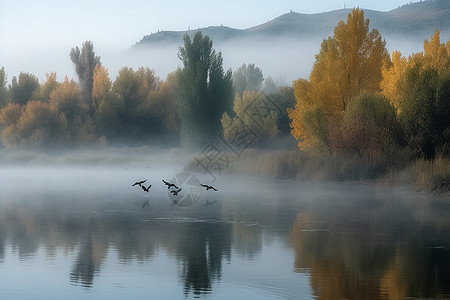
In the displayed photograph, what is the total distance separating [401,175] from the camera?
28672 millimetres

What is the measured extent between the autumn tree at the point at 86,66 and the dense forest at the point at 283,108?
11 cm

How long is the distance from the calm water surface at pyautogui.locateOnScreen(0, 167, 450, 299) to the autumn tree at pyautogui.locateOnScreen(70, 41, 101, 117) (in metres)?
49.6

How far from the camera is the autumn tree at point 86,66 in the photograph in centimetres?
7538

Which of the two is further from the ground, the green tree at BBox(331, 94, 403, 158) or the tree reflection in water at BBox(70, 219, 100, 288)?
the green tree at BBox(331, 94, 403, 158)

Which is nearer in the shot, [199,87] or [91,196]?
[91,196]

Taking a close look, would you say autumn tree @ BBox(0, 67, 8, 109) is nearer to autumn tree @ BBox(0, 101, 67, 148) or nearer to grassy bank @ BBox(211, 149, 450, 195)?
autumn tree @ BBox(0, 101, 67, 148)

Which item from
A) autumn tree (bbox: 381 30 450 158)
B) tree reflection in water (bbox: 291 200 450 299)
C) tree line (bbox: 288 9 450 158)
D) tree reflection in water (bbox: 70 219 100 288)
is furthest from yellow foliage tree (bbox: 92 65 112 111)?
tree reflection in water (bbox: 70 219 100 288)

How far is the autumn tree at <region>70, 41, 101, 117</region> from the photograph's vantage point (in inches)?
2968

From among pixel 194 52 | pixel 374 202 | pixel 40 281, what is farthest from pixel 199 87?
pixel 40 281

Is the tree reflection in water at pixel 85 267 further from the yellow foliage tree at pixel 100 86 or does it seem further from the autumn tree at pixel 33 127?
the yellow foliage tree at pixel 100 86

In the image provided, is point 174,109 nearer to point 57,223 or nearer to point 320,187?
point 320,187

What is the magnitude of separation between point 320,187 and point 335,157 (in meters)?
2.35

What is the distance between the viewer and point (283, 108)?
68375mm

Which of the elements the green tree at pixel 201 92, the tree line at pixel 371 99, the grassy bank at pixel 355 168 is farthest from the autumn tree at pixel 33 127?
the tree line at pixel 371 99
